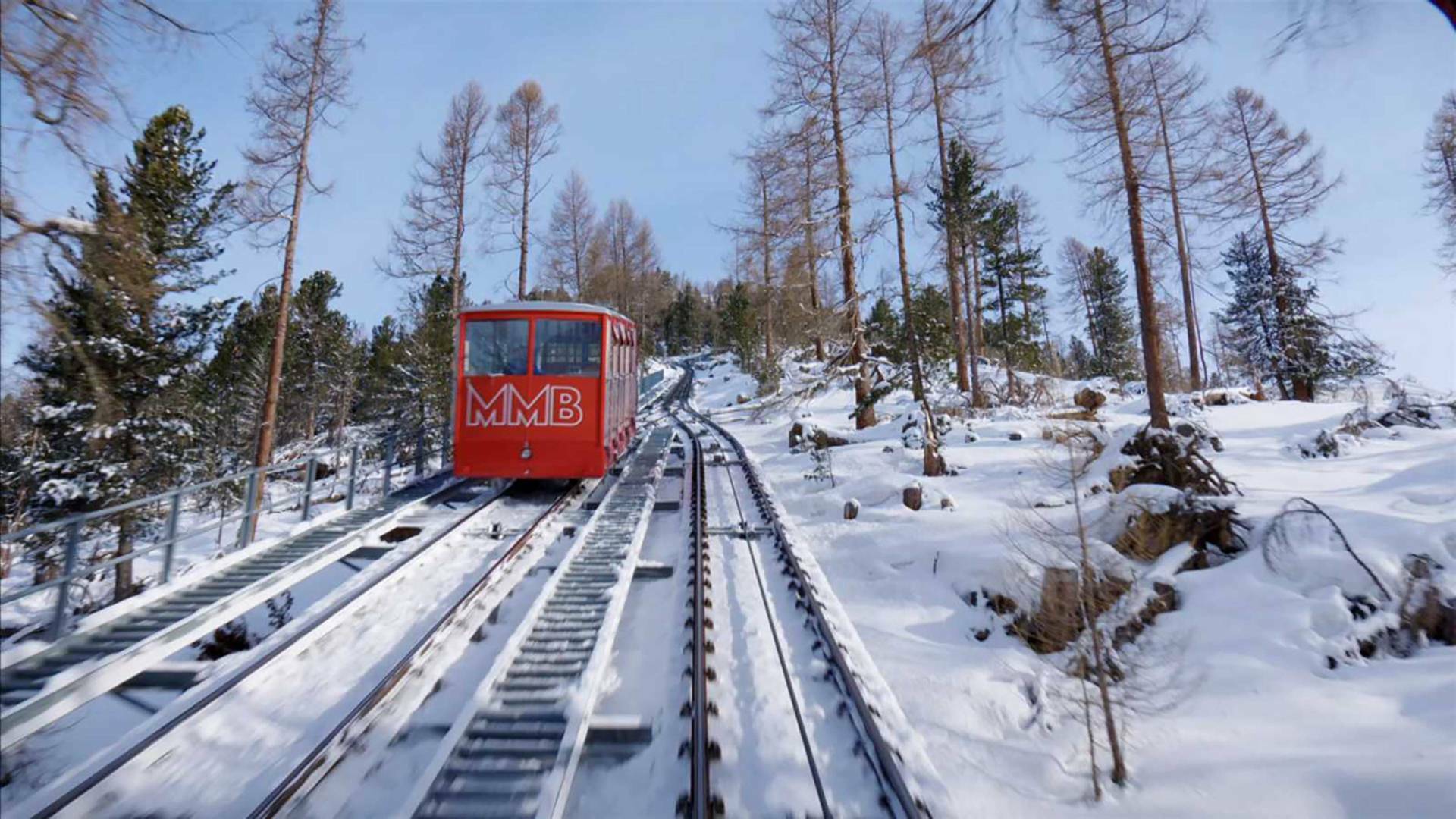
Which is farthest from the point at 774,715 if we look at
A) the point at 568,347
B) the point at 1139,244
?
the point at 1139,244

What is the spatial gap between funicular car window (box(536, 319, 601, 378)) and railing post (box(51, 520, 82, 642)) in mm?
5710

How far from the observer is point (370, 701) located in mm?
3773

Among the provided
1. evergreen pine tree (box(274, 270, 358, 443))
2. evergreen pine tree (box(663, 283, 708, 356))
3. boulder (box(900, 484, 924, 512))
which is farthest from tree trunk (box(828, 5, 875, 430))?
evergreen pine tree (box(663, 283, 708, 356))

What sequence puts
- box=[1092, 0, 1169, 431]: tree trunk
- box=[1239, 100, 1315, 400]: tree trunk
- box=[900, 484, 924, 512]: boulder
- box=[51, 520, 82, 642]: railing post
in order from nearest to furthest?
box=[51, 520, 82, 642]: railing post
box=[900, 484, 924, 512]: boulder
box=[1092, 0, 1169, 431]: tree trunk
box=[1239, 100, 1315, 400]: tree trunk

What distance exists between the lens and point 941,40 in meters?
3.34

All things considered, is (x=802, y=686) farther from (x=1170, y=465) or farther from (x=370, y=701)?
(x=1170, y=465)

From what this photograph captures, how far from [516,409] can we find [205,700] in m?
6.10

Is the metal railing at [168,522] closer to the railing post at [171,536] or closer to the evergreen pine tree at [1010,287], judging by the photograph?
the railing post at [171,536]

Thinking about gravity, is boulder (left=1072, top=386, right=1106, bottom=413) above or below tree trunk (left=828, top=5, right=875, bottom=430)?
below

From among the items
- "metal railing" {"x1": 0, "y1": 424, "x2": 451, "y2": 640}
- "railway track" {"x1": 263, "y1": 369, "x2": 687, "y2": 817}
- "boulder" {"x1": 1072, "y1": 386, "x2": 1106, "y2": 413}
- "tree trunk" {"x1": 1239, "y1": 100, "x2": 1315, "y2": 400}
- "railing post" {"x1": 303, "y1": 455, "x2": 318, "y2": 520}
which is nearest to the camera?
"railway track" {"x1": 263, "y1": 369, "x2": 687, "y2": 817}

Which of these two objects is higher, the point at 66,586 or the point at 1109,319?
the point at 1109,319

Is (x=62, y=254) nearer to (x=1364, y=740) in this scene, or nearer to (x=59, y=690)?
(x=59, y=690)

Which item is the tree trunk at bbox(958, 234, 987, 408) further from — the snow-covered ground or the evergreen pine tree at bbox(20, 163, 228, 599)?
the evergreen pine tree at bbox(20, 163, 228, 599)

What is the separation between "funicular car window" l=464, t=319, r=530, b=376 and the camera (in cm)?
982
